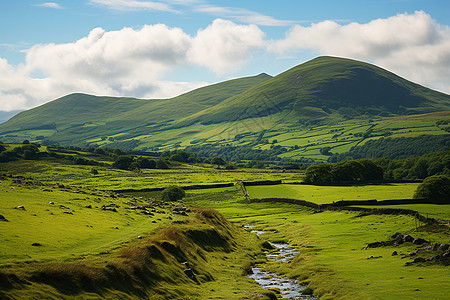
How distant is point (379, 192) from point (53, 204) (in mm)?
76436

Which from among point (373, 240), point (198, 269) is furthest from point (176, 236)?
point (373, 240)

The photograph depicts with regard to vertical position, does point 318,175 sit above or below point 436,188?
above

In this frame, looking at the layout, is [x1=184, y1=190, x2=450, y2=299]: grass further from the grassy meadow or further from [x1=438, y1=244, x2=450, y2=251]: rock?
[x1=438, y1=244, x2=450, y2=251]: rock

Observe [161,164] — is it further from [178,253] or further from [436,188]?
[178,253]

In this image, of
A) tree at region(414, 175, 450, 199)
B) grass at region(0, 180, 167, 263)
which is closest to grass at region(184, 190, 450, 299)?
grass at region(0, 180, 167, 263)

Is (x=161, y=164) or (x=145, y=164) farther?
(x=161, y=164)

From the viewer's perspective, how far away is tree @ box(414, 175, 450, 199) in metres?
82.2

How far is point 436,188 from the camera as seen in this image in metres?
82.9

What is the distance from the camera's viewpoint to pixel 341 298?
32.6 m

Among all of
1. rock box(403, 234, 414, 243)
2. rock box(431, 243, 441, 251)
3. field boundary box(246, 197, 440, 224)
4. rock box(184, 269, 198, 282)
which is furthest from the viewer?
field boundary box(246, 197, 440, 224)

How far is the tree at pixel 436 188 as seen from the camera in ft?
270

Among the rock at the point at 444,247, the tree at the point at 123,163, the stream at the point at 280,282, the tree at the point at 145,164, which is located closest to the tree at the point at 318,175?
the stream at the point at 280,282

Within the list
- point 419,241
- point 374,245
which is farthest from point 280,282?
point 419,241

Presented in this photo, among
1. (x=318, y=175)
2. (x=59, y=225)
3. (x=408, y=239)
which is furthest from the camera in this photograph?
(x=318, y=175)
